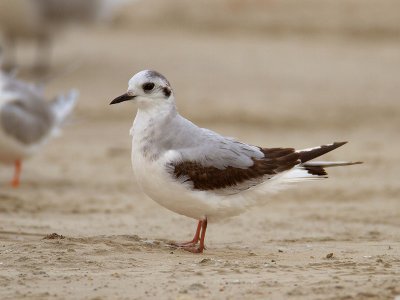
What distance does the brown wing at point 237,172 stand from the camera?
573 cm

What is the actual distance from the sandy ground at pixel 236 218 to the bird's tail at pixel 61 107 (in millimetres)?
393

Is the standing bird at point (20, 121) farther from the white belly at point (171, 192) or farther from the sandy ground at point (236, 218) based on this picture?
the white belly at point (171, 192)

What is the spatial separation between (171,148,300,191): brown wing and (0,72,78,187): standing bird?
11.2 feet

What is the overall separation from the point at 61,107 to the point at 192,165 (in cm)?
447

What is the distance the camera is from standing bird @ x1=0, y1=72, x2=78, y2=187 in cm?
890

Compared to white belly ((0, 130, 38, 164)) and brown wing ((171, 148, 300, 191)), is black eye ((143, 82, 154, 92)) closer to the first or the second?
brown wing ((171, 148, 300, 191))

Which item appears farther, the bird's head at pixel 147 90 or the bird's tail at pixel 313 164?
the bird's tail at pixel 313 164

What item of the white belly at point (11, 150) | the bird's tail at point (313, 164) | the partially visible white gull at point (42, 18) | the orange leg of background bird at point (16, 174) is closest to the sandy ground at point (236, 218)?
the orange leg of background bird at point (16, 174)

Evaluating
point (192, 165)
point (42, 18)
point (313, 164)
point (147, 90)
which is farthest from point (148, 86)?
point (42, 18)

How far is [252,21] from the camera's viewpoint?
16969 mm

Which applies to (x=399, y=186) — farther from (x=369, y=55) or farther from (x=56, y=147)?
(x=369, y=55)

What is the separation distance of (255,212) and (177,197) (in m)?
2.04

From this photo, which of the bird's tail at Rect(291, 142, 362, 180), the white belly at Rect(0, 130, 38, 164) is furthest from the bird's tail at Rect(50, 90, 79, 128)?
the bird's tail at Rect(291, 142, 362, 180)

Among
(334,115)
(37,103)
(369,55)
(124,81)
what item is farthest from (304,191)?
(369,55)
